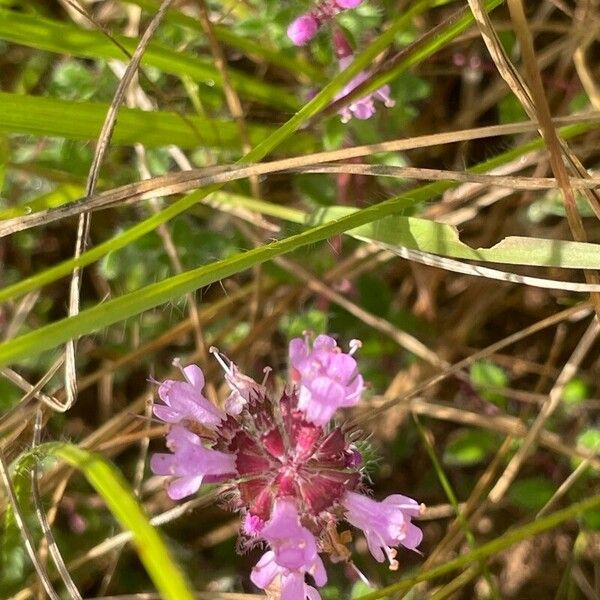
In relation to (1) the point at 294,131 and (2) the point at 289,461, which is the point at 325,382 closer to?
(2) the point at 289,461

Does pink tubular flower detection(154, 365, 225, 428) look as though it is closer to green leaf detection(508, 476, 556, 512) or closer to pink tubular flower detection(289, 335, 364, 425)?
pink tubular flower detection(289, 335, 364, 425)

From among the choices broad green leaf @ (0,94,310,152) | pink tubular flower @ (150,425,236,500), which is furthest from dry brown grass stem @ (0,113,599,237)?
pink tubular flower @ (150,425,236,500)

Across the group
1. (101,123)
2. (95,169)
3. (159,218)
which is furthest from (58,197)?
(159,218)

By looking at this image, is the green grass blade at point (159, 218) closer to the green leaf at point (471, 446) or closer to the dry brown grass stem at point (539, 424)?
the dry brown grass stem at point (539, 424)

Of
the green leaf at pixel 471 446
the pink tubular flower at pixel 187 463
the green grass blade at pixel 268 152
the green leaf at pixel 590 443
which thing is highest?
the green grass blade at pixel 268 152

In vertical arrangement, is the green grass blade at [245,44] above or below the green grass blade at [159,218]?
above

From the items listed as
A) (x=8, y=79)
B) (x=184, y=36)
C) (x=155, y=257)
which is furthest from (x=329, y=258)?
(x=8, y=79)

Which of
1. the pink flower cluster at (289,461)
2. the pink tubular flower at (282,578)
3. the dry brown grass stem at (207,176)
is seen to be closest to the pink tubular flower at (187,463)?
the pink flower cluster at (289,461)

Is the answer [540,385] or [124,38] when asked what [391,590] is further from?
[124,38]
